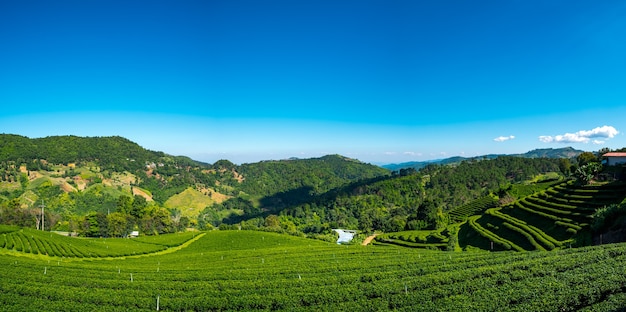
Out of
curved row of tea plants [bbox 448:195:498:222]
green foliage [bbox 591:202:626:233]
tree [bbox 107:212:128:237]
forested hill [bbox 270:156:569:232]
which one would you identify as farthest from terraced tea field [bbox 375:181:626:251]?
forested hill [bbox 270:156:569:232]

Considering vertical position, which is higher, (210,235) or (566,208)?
(566,208)

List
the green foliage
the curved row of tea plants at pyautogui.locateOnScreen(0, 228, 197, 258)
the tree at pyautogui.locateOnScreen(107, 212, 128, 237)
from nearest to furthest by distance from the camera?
the green foliage < the curved row of tea plants at pyautogui.locateOnScreen(0, 228, 197, 258) < the tree at pyautogui.locateOnScreen(107, 212, 128, 237)

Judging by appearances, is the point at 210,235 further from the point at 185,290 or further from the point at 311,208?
the point at 311,208

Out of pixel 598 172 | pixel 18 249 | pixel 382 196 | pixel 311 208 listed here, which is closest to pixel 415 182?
pixel 382 196

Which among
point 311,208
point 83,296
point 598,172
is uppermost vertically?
point 598,172

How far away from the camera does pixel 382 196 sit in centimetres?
17975

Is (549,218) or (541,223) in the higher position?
(549,218)

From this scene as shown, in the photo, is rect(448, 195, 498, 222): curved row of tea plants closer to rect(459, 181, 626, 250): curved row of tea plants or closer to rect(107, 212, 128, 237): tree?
rect(459, 181, 626, 250): curved row of tea plants

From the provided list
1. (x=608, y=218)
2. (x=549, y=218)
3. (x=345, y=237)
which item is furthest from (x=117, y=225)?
(x=608, y=218)

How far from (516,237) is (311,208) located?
441 feet

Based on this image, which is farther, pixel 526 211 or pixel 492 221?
pixel 492 221

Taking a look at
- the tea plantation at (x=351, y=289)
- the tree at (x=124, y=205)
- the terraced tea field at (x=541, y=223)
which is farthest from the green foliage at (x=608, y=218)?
the tree at (x=124, y=205)

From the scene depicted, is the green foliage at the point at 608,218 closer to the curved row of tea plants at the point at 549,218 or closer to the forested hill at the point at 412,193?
the curved row of tea plants at the point at 549,218

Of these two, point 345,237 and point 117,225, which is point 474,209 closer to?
point 345,237
